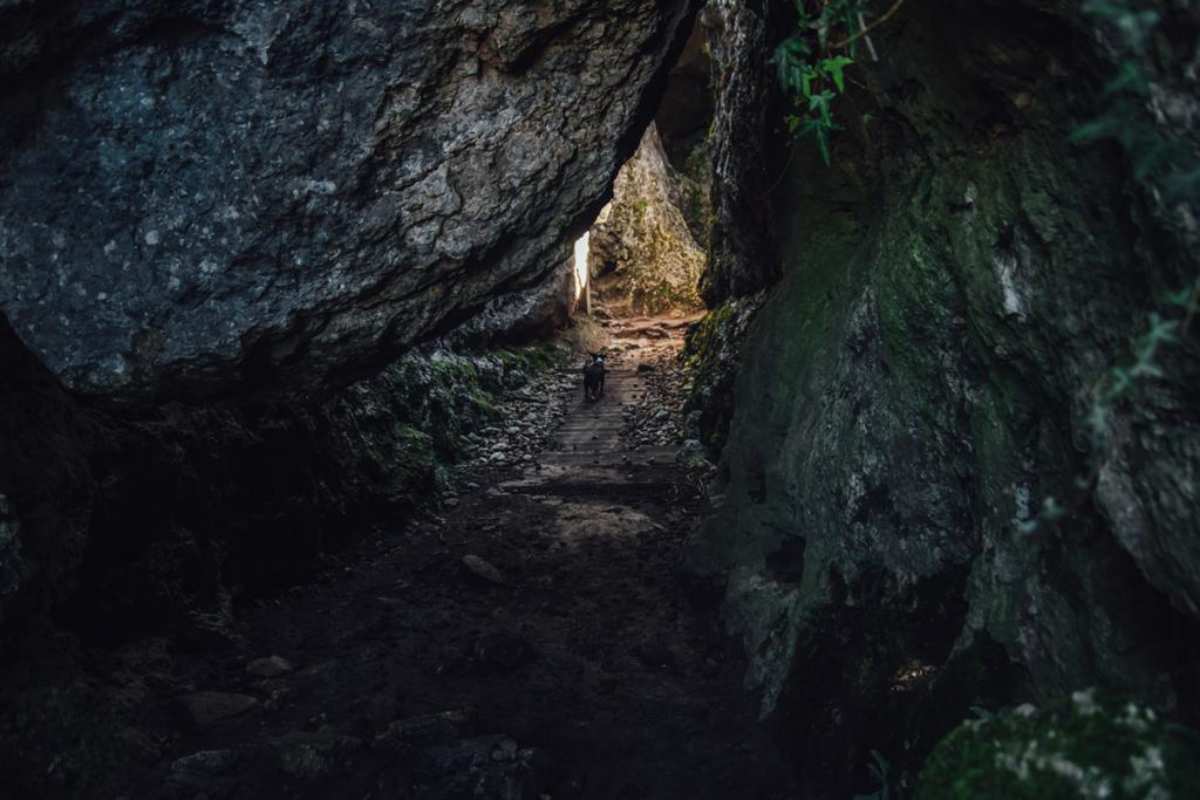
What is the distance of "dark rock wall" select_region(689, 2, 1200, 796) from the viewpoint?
3426 millimetres

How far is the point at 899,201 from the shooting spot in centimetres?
601

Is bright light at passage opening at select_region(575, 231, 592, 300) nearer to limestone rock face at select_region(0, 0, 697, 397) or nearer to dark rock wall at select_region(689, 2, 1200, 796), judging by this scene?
dark rock wall at select_region(689, 2, 1200, 796)

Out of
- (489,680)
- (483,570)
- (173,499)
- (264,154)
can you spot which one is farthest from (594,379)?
(264,154)

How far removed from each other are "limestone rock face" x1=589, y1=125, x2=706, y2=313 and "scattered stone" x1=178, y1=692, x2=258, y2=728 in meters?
21.3

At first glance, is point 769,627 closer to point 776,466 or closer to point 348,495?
point 776,466

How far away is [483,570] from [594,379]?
8.56 meters

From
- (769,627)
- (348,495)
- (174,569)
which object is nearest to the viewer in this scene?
(769,627)

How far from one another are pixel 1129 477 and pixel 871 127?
11.7 feet

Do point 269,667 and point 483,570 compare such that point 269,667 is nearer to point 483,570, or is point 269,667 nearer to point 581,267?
point 483,570

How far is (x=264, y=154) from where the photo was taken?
5.75 m

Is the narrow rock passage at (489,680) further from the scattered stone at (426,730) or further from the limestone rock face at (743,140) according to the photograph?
the limestone rock face at (743,140)

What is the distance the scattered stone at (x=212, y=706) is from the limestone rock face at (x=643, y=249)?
21261 mm

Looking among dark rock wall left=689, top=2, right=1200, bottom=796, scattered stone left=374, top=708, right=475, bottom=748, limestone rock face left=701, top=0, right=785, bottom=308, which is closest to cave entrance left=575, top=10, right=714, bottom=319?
limestone rock face left=701, top=0, right=785, bottom=308

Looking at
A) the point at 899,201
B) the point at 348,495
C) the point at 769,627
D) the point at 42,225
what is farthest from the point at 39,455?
the point at 899,201
